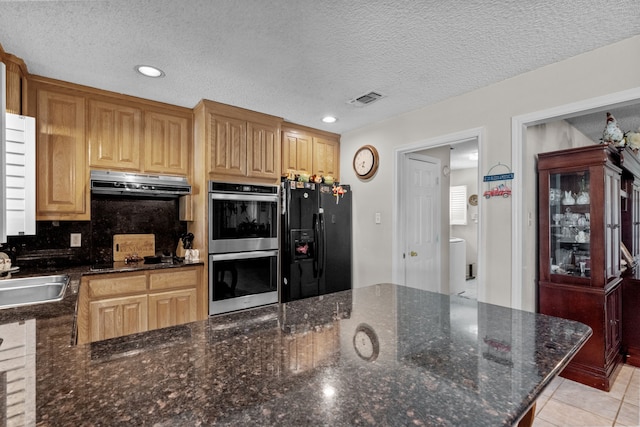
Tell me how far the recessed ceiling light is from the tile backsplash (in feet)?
4.10

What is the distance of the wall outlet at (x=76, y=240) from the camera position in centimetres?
282

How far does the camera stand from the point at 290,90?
2.73m

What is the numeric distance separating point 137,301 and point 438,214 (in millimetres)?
3425

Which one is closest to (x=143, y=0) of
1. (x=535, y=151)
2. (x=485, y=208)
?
(x=485, y=208)

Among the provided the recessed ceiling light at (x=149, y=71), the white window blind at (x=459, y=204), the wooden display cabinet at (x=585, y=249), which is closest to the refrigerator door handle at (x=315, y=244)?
the recessed ceiling light at (x=149, y=71)

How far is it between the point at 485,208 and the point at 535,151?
72 centimetres

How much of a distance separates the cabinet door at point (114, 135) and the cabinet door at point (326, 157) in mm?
1892

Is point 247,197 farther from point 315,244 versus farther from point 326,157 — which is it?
point 326,157

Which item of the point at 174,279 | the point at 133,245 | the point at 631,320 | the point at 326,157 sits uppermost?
the point at 326,157

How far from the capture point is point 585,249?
2.50 metres

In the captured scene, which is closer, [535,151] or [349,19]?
[349,19]

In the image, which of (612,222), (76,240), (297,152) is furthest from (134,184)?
(612,222)

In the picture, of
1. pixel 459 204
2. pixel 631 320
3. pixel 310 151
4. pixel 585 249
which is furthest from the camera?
pixel 459 204

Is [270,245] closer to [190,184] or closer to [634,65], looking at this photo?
[190,184]
